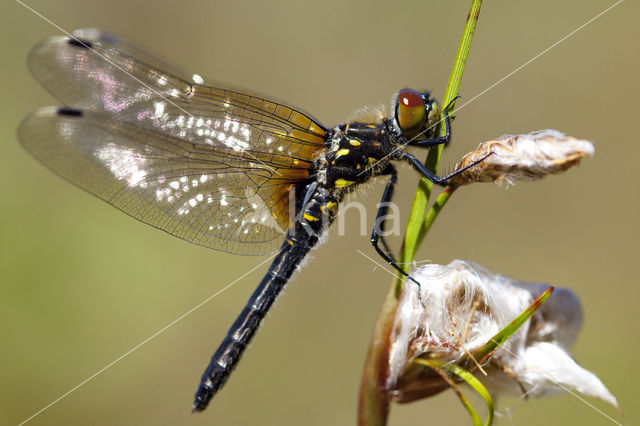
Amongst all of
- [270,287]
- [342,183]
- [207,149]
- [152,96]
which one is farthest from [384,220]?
[152,96]

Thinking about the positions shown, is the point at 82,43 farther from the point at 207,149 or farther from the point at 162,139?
the point at 207,149

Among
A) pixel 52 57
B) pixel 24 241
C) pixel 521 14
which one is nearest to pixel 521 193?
pixel 521 14

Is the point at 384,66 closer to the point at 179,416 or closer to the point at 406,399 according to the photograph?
the point at 179,416

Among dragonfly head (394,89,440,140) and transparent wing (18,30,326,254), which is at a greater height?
dragonfly head (394,89,440,140)

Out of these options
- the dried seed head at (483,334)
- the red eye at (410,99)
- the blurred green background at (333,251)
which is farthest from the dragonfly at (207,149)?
the blurred green background at (333,251)

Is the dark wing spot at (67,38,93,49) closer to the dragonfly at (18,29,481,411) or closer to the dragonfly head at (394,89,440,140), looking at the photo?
the dragonfly at (18,29,481,411)

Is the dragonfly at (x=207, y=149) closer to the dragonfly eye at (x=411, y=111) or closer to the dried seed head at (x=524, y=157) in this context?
the dragonfly eye at (x=411, y=111)

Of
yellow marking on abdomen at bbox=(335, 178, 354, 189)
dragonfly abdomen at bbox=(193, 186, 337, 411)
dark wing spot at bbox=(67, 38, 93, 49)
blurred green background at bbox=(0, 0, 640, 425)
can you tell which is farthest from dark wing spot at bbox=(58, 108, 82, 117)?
blurred green background at bbox=(0, 0, 640, 425)
